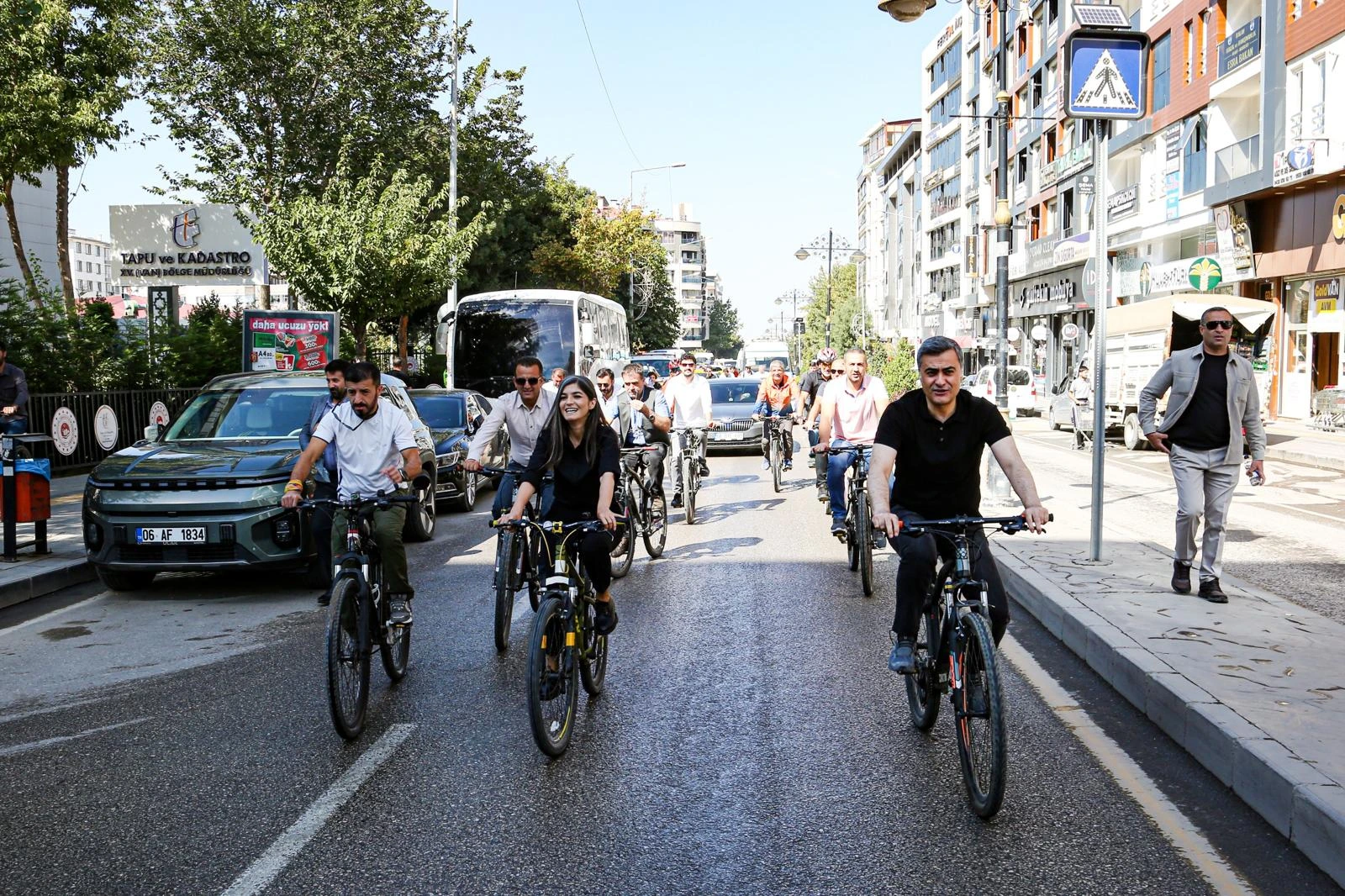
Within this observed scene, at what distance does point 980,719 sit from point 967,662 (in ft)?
0.78

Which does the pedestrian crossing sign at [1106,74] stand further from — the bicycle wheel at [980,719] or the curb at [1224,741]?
the bicycle wheel at [980,719]

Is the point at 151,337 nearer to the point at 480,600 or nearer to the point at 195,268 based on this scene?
the point at 195,268

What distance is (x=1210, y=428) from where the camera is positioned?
7965 millimetres

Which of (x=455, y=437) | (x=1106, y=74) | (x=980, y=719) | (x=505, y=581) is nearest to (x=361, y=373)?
(x=505, y=581)

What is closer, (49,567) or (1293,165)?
(49,567)

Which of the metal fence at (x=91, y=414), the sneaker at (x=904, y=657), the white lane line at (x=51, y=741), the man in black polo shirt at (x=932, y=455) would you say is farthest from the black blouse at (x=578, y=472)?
the metal fence at (x=91, y=414)

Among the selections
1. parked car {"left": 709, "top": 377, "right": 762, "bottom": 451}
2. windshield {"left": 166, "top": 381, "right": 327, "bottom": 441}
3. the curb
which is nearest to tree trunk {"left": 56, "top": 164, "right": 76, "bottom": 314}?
parked car {"left": 709, "top": 377, "right": 762, "bottom": 451}

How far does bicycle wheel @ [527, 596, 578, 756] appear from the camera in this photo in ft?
16.6

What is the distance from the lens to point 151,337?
22250 millimetres

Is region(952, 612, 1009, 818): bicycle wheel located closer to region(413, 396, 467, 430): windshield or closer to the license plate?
the license plate

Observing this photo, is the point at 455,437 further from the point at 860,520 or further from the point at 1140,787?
the point at 1140,787

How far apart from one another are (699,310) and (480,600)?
17655cm

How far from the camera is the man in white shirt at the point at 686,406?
1412cm

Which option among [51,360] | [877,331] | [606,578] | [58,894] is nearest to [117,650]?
[606,578]
